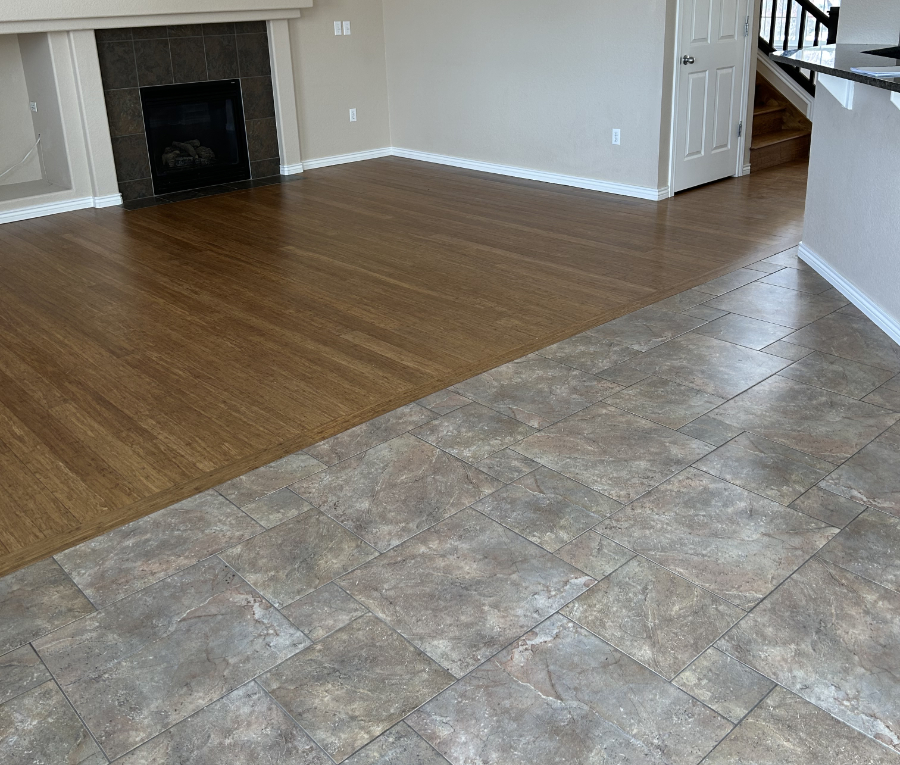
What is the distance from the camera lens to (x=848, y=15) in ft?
13.4

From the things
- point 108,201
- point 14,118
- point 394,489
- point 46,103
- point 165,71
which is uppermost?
point 165,71

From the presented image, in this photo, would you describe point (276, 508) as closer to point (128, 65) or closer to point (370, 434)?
point (370, 434)

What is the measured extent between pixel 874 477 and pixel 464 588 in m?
1.36

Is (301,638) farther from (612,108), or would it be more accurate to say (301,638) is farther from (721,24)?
(721,24)

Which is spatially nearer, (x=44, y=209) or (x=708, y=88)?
(x=708, y=88)

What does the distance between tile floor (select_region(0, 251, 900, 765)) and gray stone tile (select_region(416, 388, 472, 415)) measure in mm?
19

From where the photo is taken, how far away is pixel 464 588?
2.25 m

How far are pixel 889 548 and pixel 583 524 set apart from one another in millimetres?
811

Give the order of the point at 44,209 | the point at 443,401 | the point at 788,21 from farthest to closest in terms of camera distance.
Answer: the point at 788,21 < the point at 44,209 < the point at 443,401

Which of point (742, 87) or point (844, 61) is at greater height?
point (844, 61)

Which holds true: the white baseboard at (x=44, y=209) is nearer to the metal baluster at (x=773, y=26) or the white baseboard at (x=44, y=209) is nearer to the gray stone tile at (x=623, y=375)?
the gray stone tile at (x=623, y=375)

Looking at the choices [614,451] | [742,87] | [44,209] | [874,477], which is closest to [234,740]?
[614,451]

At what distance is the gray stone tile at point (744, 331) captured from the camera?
3.73 m

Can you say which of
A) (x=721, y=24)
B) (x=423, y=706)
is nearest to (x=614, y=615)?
(x=423, y=706)
